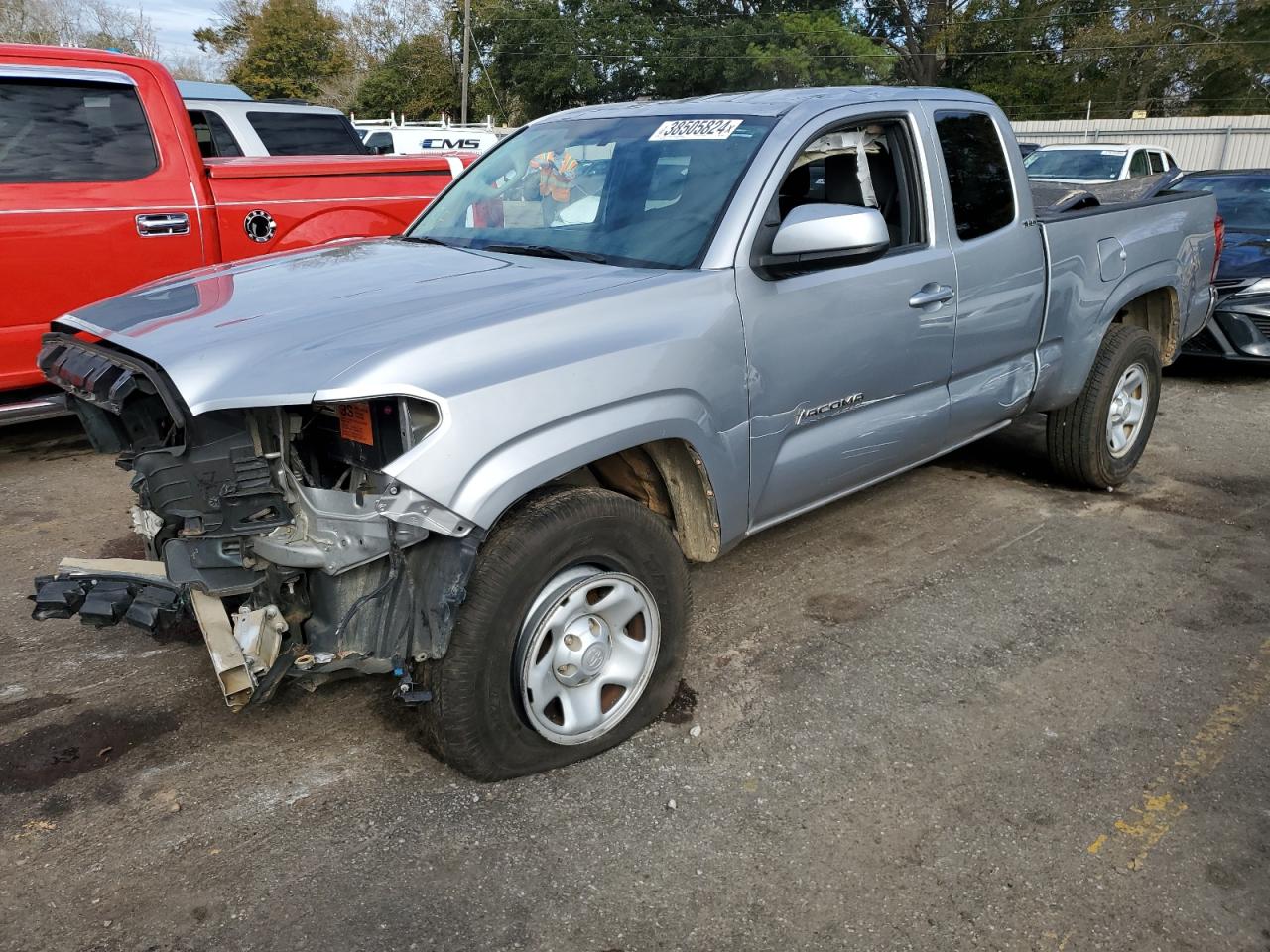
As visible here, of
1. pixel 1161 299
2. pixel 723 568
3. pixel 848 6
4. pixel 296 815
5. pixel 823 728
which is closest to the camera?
pixel 296 815

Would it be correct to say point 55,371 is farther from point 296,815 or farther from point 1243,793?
point 1243,793

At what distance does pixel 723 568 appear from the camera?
4387 mm

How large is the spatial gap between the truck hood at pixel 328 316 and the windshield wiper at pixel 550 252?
68 mm

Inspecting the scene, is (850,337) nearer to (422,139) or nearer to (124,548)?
(124,548)

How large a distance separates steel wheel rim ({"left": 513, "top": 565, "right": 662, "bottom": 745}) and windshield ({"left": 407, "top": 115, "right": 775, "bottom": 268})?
1.07m

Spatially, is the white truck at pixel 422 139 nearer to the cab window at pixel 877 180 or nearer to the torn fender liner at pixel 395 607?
the cab window at pixel 877 180

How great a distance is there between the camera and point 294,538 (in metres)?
2.57

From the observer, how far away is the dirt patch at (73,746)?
2.88 metres

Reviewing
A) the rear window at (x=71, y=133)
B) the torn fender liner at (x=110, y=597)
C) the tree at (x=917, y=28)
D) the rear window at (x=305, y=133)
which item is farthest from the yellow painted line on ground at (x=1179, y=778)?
the tree at (x=917, y=28)

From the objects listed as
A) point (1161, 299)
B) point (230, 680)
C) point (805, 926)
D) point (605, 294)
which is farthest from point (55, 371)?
point (1161, 299)

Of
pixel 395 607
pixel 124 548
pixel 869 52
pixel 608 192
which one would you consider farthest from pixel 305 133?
pixel 869 52

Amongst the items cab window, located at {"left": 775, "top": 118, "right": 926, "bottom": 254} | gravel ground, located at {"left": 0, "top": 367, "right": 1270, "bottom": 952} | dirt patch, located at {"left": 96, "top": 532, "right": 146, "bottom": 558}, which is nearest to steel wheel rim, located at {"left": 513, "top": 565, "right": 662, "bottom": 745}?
gravel ground, located at {"left": 0, "top": 367, "right": 1270, "bottom": 952}

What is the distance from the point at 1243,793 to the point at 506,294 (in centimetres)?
257

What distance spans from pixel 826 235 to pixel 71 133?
4332 millimetres
